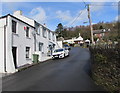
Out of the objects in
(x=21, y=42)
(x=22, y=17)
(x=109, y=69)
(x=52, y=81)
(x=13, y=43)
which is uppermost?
(x=22, y=17)

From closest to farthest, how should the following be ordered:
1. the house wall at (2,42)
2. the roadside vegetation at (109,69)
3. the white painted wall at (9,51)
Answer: the roadside vegetation at (109,69) < the white painted wall at (9,51) < the house wall at (2,42)

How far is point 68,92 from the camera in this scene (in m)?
5.65

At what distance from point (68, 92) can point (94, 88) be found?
1406 mm

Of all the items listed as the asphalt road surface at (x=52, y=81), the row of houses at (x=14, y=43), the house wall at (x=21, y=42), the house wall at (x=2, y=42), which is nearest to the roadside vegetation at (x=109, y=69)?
the asphalt road surface at (x=52, y=81)

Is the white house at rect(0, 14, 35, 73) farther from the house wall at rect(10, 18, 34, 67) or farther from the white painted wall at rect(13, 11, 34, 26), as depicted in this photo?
the white painted wall at rect(13, 11, 34, 26)

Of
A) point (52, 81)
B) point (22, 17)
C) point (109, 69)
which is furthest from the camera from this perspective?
point (22, 17)

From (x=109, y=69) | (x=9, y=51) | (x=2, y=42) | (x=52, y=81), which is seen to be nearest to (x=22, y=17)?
(x=2, y=42)

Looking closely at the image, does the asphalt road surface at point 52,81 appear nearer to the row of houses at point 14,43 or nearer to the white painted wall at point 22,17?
the row of houses at point 14,43

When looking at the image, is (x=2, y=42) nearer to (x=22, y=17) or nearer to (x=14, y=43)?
(x=14, y=43)

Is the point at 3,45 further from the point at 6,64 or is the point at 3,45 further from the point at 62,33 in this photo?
the point at 62,33

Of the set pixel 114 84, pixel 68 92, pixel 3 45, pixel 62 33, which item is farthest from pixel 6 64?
pixel 62 33

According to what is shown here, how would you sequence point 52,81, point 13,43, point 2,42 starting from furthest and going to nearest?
1. point 13,43
2. point 2,42
3. point 52,81

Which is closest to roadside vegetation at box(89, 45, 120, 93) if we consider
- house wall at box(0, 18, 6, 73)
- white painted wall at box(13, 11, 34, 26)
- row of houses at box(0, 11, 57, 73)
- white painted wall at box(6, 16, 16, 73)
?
white painted wall at box(6, 16, 16, 73)

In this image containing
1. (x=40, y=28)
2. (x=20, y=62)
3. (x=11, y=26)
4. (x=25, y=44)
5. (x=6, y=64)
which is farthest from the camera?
(x=40, y=28)
